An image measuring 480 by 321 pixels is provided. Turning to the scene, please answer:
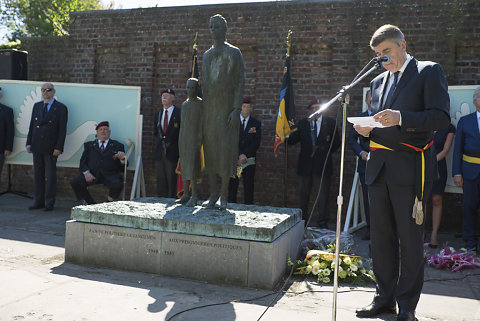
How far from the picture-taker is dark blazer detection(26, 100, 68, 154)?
6891 millimetres

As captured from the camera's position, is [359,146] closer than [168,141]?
Yes

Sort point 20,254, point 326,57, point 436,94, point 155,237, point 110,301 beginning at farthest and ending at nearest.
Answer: point 326,57, point 20,254, point 155,237, point 110,301, point 436,94

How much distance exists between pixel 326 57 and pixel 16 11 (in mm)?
21915

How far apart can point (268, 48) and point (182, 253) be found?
4523 mm

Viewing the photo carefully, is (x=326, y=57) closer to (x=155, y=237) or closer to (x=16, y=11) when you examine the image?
(x=155, y=237)

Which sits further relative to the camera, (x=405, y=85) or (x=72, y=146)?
(x=72, y=146)

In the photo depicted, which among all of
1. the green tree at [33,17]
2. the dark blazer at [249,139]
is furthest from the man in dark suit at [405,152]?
the green tree at [33,17]

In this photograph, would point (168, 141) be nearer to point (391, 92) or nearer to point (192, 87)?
point (192, 87)

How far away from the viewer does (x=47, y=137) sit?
271 inches

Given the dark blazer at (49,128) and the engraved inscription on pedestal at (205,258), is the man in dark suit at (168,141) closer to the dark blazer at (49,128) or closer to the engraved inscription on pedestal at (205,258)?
the dark blazer at (49,128)

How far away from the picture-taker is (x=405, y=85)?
8.79 ft

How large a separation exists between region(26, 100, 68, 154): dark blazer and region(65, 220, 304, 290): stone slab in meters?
3.23

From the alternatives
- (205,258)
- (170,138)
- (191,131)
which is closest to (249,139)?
(170,138)

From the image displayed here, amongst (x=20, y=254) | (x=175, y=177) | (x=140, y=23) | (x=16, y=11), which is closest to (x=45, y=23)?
(x=16, y=11)
